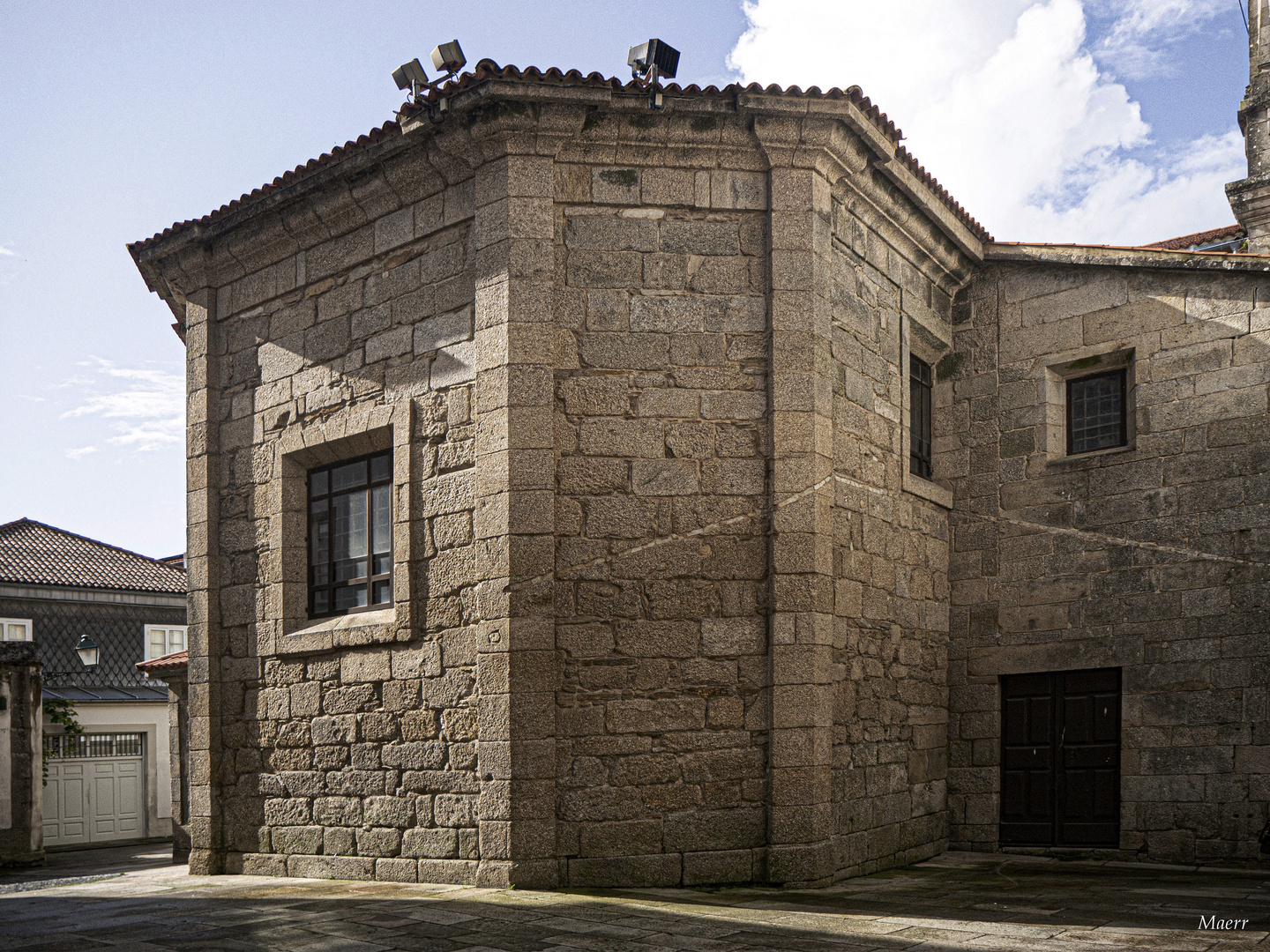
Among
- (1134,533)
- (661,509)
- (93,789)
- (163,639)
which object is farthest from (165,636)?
(1134,533)

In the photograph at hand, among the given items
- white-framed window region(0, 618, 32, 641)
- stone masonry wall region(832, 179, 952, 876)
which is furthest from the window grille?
stone masonry wall region(832, 179, 952, 876)

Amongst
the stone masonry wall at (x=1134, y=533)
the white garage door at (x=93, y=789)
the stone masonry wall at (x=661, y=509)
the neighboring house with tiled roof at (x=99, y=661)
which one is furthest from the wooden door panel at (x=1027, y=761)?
the white garage door at (x=93, y=789)

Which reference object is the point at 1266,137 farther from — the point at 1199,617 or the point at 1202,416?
the point at 1199,617

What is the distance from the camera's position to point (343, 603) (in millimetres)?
9031

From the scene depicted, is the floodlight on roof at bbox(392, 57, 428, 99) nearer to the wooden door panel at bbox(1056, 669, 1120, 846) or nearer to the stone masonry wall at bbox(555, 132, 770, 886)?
the stone masonry wall at bbox(555, 132, 770, 886)

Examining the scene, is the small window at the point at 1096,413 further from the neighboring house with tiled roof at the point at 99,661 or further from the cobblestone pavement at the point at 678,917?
the neighboring house with tiled roof at the point at 99,661

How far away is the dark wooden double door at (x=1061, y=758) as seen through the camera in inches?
372

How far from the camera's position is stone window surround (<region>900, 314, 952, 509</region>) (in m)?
9.66

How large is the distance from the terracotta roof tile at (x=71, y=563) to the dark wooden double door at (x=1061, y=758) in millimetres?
18694

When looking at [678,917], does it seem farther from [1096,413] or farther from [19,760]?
[19,760]

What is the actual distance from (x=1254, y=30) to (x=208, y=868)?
49.0 ft

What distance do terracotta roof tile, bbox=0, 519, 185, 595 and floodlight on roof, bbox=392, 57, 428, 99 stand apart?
56.0ft

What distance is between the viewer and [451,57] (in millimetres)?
7895

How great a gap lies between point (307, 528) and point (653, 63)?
4.65 m
